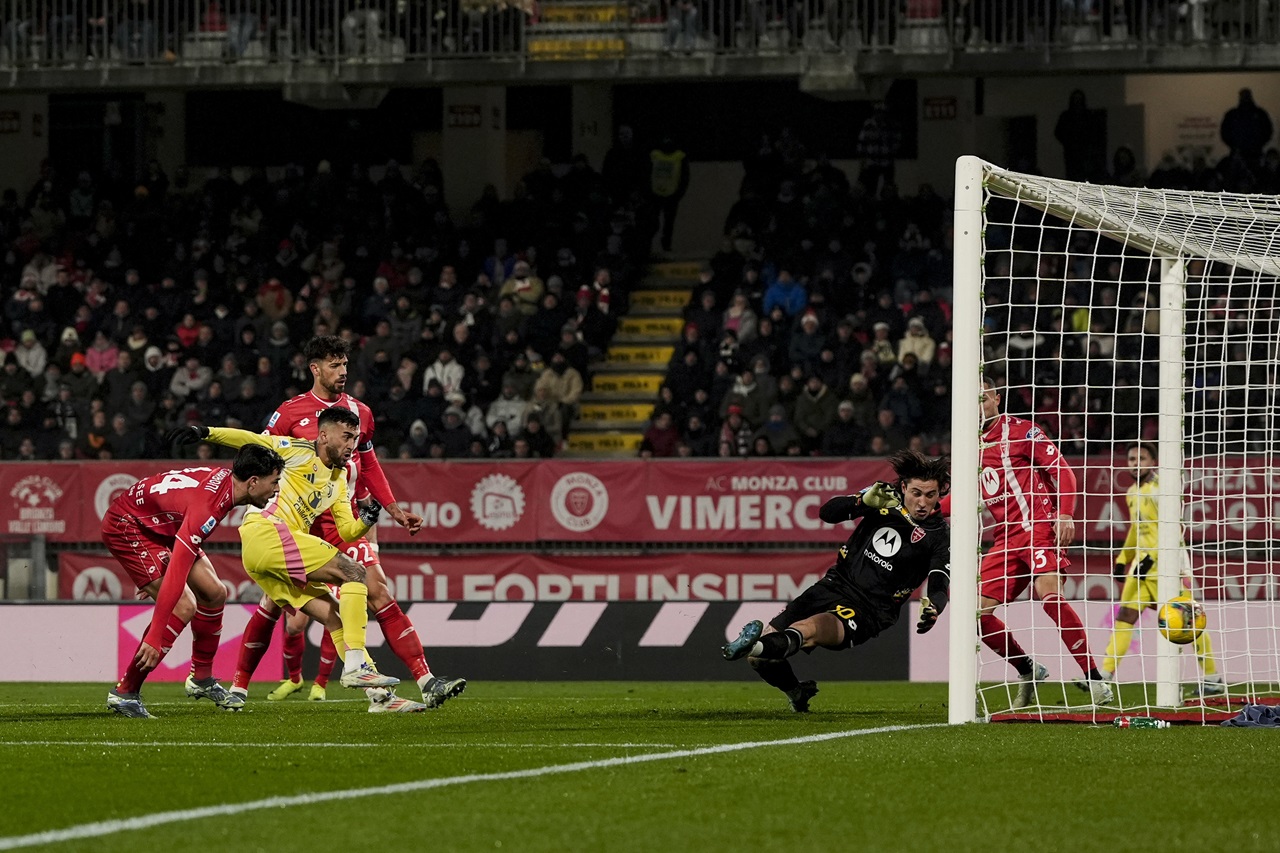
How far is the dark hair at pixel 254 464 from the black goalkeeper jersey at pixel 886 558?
120 inches

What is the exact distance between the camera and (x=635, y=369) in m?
24.2

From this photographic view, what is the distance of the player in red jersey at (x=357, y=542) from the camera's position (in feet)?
33.9

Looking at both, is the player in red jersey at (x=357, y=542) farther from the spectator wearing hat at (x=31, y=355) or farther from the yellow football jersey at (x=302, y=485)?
the spectator wearing hat at (x=31, y=355)

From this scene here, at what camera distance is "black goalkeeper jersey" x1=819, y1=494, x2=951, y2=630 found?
1036cm

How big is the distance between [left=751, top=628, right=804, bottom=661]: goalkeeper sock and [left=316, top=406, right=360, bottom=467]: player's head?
8.21ft

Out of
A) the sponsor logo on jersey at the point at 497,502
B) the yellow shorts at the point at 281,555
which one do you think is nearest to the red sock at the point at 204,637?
the yellow shorts at the point at 281,555

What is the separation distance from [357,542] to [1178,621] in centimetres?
502

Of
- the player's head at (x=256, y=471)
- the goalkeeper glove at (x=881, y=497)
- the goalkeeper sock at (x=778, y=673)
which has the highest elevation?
the player's head at (x=256, y=471)

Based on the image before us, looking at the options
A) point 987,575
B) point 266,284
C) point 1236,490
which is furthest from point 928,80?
point 987,575

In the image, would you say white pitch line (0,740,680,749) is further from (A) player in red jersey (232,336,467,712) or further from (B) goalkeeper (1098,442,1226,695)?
(B) goalkeeper (1098,442,1226,695)

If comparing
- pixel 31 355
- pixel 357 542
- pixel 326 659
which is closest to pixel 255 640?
pixel 326 659

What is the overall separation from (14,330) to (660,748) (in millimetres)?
18384

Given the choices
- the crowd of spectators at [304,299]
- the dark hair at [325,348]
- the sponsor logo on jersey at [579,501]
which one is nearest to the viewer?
the dark hair at [325,348]

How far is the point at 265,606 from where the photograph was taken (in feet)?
41.4
